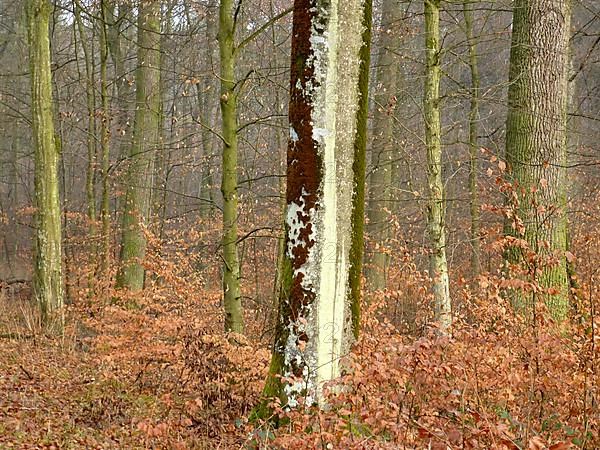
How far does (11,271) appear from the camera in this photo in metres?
20.3

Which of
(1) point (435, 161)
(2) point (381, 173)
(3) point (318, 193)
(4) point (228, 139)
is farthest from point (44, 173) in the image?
(2) point (381, 173)

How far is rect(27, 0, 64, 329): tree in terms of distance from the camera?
963 centimetres

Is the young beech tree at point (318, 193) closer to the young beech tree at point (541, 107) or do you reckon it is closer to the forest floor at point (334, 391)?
the forest floor at point (334, 391)

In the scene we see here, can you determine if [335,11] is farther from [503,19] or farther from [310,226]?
[503,19]

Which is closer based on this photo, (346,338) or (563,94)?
(346,338)

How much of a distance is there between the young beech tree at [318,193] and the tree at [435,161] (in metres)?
3.74

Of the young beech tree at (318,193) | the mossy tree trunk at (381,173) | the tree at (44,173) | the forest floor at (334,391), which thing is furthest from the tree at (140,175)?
the young beech tree at (318,193)

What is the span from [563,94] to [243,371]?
5.55 metres

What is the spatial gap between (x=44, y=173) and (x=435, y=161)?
5970mm

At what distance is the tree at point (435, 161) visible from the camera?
8117mm

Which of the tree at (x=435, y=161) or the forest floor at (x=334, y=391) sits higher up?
the tree at (x=435, y=161)

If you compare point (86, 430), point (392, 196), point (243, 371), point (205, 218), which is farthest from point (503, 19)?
point (86, 430)

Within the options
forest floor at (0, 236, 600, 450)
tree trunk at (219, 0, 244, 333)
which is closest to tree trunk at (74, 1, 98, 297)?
forest floor at (0, 236, 600, 450)

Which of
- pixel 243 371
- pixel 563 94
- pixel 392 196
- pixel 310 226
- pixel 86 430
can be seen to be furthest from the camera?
pixel 392 196
